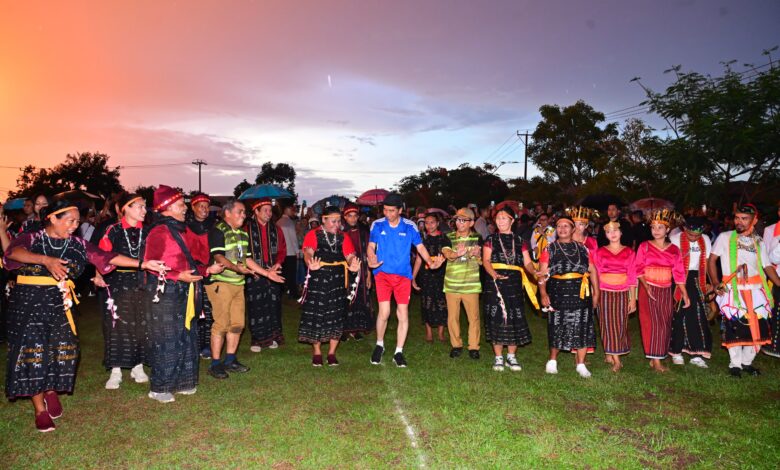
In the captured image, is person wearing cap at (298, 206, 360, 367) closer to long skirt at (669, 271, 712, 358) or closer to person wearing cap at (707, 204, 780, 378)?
long skirt at (669, 271, 712, 358)

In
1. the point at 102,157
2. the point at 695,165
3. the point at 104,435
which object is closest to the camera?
the point at 104,435

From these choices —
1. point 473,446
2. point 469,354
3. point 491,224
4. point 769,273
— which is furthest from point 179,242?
point 491,224

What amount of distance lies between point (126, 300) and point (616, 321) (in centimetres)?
603

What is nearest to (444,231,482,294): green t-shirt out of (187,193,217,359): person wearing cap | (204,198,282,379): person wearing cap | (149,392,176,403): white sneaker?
(204,198,282,379): person wearing cap

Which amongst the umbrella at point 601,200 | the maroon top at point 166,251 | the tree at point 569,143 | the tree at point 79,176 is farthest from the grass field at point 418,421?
the tree at point 79,176

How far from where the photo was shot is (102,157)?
55.9 m

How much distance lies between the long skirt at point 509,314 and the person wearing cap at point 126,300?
4281 millimetres

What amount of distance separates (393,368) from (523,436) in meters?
2.60

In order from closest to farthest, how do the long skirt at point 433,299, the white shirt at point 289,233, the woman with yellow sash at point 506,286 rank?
the woman with yellow sash at point 506,286, the long skirt at point 433,299, the white shirt at point 289,233

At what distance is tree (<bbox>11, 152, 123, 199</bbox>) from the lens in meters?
51.0

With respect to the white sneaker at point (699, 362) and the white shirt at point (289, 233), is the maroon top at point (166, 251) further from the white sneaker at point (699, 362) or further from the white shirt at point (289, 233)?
the white shirt at point (289, 233)

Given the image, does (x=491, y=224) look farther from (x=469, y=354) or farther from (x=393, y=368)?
(x=393, y=368)

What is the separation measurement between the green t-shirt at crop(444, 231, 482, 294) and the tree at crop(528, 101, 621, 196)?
35.8 metres

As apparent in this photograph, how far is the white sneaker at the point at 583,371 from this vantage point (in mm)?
6780
